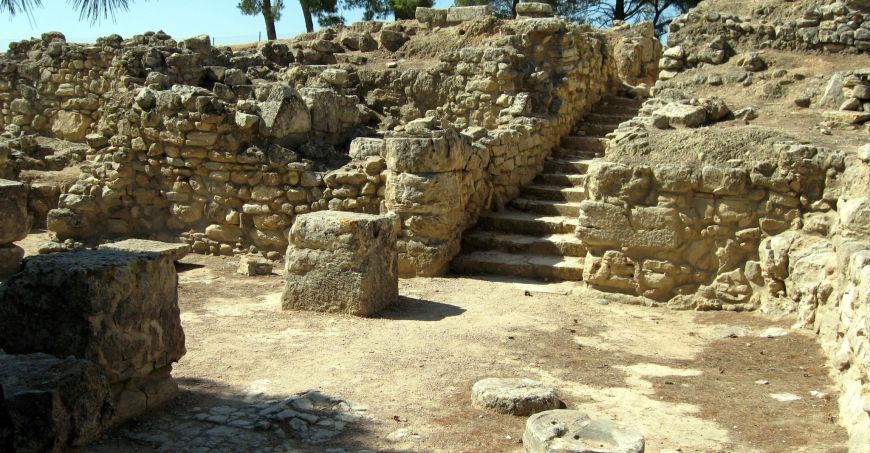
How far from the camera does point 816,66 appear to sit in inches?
387

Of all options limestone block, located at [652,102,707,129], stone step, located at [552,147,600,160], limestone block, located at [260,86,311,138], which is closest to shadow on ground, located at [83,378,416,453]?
limestone block, located at [260,86,311,138]

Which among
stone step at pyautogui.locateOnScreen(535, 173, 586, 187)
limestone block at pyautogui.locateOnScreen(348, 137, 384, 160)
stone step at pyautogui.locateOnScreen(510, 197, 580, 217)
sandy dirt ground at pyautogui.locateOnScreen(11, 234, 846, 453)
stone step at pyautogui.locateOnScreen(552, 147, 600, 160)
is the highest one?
limestone block at pyautogui.locateOnScreen(348, 137, 384, 160)

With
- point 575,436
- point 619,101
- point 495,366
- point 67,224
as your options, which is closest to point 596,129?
point 619,101

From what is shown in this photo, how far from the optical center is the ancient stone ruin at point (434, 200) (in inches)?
180

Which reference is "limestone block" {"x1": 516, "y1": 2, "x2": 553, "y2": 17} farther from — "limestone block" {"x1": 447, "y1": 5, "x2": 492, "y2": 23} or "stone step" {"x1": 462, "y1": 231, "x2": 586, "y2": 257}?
"stone step" {"x1": 462, "y1": 231, "x2": 586, "y2": 257}

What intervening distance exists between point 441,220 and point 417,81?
13.5ft

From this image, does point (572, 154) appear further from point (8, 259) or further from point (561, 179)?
point (8, 259)

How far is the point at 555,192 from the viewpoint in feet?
33.1

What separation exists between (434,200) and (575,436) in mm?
4738

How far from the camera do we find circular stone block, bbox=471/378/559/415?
4.94 m

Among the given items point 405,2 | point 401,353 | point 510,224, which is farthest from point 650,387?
point 405,2

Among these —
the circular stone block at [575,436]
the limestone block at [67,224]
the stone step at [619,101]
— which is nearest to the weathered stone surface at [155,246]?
the limestone block at [67,224]

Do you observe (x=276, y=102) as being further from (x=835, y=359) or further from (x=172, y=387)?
(x=835, y=359)

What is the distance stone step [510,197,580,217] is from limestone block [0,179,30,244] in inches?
217
